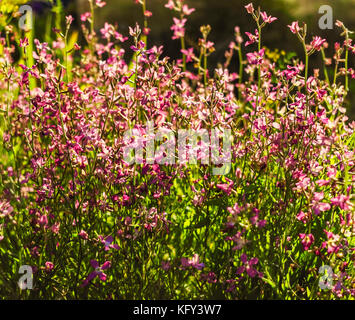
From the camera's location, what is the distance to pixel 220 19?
737 centimetres

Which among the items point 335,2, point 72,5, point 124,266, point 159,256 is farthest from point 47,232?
point 72,5

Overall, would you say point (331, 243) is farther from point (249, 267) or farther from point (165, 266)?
point (165, 266)

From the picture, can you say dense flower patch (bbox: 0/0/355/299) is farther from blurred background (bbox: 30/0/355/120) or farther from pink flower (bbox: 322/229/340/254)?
blurred background (bbox: 30/0/355/120)

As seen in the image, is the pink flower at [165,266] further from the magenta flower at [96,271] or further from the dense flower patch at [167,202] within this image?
the magenta flower at [96,271]

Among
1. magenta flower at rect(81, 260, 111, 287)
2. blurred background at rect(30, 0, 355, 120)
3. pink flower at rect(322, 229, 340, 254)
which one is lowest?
magenta flower at rect(81, 260, 111, 287)

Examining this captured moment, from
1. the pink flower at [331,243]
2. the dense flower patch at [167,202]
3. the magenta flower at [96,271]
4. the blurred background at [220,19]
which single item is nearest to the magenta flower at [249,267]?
the dense flower patch at [167,202]

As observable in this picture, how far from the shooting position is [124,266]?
2.37 metres

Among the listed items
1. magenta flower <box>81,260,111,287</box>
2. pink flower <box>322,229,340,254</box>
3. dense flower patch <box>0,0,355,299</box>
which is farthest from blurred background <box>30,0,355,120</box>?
magenta flower <box>81,260,111,287</box>

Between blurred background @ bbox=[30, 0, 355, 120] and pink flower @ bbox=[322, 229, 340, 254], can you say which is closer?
pink flower @ bbox=[322, 229, 340, 254]

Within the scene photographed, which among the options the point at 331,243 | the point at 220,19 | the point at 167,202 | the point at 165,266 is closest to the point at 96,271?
Answer: the point at 165,266

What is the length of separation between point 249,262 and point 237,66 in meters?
4.76

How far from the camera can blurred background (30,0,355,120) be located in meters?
6.19

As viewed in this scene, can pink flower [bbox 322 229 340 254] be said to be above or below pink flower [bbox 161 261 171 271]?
above
